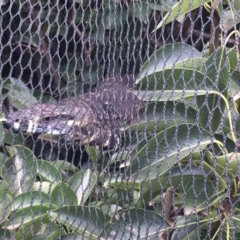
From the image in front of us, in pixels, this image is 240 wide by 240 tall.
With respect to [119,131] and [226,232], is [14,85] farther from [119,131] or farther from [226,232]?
[226,232]

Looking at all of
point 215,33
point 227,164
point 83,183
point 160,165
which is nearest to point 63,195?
point 83,183

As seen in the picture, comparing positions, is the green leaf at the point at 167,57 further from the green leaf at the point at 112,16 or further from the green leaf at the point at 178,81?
the green leaf at the point at 112,16

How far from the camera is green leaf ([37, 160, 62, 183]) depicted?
86 centimetres

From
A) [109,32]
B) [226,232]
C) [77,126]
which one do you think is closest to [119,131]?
[77,126]

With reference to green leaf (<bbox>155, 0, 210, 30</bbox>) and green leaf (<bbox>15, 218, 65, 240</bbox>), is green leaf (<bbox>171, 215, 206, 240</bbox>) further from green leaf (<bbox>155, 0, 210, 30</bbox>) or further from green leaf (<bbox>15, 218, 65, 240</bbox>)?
green leaf (<bbox>155, 0, 210, 30</bbox>)

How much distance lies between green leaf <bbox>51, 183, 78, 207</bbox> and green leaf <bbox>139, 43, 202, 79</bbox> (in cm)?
24

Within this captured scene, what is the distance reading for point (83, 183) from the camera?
861 millimetres

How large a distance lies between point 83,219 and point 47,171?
0.46 feet

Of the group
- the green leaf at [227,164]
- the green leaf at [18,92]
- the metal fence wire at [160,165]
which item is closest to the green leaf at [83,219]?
the metal fence wire at [160,165]

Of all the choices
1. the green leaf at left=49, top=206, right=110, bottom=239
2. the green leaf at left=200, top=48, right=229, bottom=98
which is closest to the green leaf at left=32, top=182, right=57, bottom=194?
the green leaf at left=49, top=206, right=110, bottom=239

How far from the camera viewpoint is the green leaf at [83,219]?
77 centimetres

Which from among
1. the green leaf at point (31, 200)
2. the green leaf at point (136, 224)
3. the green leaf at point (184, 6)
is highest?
the green leaf at point (184, 6)

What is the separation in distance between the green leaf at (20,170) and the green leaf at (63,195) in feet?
0.21

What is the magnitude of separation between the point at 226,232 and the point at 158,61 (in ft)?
1.04
